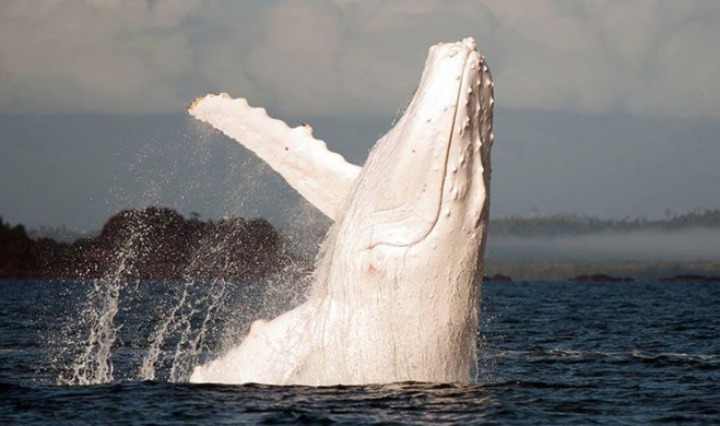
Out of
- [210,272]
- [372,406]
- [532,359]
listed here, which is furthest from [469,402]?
[210,272]

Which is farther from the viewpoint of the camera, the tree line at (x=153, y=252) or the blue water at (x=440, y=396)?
the tree line at (x=153, y=252)

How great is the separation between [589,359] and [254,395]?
10711 millimetres

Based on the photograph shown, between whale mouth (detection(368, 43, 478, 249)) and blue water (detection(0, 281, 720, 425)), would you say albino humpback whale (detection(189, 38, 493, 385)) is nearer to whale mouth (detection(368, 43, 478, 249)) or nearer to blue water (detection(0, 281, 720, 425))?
whale mouth (detection(368, 43, 478, 249))

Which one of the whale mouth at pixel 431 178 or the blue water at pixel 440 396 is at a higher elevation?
the whale mouth at pixel 431 178

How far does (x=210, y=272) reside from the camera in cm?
11912

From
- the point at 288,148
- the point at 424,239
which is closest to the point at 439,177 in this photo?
the point at 424,239

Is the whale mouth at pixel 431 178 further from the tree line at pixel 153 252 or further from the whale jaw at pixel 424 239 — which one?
the tree line at pixel 153 252

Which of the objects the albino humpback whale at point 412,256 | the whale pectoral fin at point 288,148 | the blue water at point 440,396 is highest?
the whale pectoral fin at point 288,148

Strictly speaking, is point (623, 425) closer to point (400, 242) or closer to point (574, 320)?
point (400, 242)

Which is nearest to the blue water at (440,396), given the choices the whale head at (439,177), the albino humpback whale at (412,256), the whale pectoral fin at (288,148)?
the albino humpback whale at (412,256)

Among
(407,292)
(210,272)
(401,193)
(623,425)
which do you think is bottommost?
(623,425)

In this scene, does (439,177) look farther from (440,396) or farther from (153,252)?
(153,252)

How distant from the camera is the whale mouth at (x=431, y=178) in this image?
32.6 ft

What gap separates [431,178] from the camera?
32.7ft
